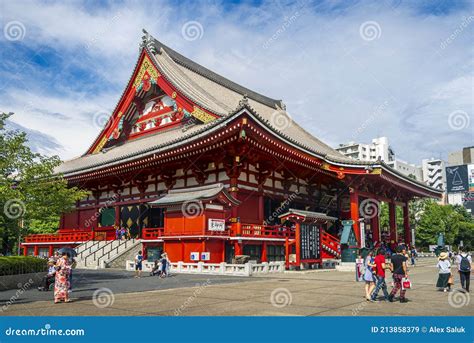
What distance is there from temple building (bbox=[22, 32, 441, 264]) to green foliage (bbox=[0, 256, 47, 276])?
8121mm

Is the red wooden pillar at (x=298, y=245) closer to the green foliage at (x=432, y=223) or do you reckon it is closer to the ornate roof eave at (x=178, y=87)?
the ornate roof eave at (x=178, y=87)

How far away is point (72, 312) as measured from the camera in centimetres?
1042

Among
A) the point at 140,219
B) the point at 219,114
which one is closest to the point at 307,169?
the point at 219,114

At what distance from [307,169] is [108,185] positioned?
52.2 feet

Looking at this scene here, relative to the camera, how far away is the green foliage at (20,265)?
1650cm

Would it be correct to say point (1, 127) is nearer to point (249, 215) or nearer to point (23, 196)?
point (23, 196)

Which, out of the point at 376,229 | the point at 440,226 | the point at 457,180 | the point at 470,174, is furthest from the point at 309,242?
the point at 470,174

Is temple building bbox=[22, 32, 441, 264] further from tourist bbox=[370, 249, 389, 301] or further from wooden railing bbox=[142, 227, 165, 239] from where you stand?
tourist bbox=[370, 249, 389, 301]

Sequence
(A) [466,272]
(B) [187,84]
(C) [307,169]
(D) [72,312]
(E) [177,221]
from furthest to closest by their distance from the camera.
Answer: (B) [187,84] → (C) [307,169] → (E) [177,221] → (A) [466,272] → (D) [72,312]

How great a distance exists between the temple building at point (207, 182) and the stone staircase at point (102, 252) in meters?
1.22

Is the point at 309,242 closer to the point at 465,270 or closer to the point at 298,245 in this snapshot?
the point at 298,245

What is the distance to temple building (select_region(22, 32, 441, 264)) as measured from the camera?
24625mm

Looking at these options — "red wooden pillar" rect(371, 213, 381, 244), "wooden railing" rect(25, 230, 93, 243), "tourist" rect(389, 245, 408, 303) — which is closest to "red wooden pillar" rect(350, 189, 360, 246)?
"red wooden pillar" rect(371, 213, 381, 244)

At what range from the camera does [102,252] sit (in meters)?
29.2
